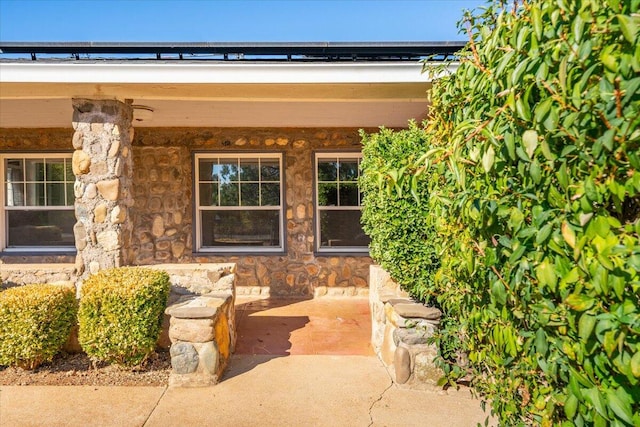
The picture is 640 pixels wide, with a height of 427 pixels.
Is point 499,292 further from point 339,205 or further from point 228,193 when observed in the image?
point 228,193

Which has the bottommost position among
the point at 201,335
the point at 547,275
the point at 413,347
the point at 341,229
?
the point at 413,347

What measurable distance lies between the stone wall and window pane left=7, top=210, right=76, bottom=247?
4.79 ft

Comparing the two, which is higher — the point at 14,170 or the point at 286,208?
the point at 14,170

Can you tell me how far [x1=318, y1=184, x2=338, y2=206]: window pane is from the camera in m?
6.72

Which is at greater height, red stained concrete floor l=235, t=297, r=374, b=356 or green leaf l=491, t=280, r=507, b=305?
green leaf l=491, t=280, r=507, b=305

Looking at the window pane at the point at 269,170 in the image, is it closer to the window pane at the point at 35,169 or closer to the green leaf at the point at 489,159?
the window pane at the point at 35,169

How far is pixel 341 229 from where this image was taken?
6812mm

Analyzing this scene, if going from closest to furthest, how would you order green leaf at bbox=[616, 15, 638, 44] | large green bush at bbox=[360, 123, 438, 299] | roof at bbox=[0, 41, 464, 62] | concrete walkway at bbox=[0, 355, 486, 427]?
green leaf at bbox=[616, 15, 638, 44]
concrete walkway at bbox=[0, 355, 486, 427]
large green bush at bbox=[360, 123, 438, 299]
roof at bbox=[0, 41, 464, 62]

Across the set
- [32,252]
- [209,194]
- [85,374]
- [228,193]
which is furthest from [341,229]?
[32,252]

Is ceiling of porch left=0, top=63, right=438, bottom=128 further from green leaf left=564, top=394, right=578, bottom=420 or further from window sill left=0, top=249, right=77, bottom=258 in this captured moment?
green leaf left=564, top=394, right=578, bottom=420

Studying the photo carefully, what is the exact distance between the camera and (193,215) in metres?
6.58

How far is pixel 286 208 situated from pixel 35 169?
453cm

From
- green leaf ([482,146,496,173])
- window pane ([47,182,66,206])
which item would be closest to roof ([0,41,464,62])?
window pane ([47,182,66,206])

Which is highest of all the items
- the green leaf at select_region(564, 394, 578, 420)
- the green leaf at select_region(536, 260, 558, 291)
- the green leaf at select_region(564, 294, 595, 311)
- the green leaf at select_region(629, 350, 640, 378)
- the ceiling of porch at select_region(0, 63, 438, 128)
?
the ceiling of porch at select_region(0, 63, 438, 128)
